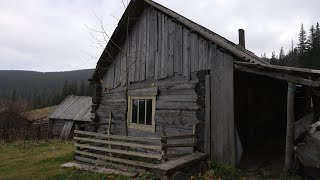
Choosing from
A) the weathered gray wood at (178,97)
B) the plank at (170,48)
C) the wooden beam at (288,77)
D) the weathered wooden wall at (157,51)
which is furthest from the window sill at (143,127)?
the wooden beam at (288,77)

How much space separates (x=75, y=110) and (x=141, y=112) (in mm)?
26953

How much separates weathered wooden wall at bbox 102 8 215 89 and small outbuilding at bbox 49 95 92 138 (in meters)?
22.2

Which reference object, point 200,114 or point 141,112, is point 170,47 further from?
point 141,112

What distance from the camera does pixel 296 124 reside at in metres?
9.71

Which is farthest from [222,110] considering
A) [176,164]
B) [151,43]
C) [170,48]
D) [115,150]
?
[151,43]

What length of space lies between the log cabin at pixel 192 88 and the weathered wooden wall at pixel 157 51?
0.12 ft

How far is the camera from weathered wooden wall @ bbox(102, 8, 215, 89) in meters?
11.4

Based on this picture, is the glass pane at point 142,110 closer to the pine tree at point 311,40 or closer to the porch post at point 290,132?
the porch post at point 290,132

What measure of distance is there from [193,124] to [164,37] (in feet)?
12.6

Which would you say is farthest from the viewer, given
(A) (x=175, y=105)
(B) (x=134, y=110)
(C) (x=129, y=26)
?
(C) (x=129, y=26)

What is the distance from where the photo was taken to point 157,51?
13.1 meters

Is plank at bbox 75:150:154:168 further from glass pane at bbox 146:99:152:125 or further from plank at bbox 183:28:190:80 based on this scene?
plank at bbox 183:28:190:80

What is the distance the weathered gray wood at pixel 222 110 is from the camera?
10000mm

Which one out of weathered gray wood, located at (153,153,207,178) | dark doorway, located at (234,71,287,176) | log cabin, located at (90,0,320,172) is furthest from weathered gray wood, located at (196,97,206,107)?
weathered gray wood, located at (153,153,207,178)
